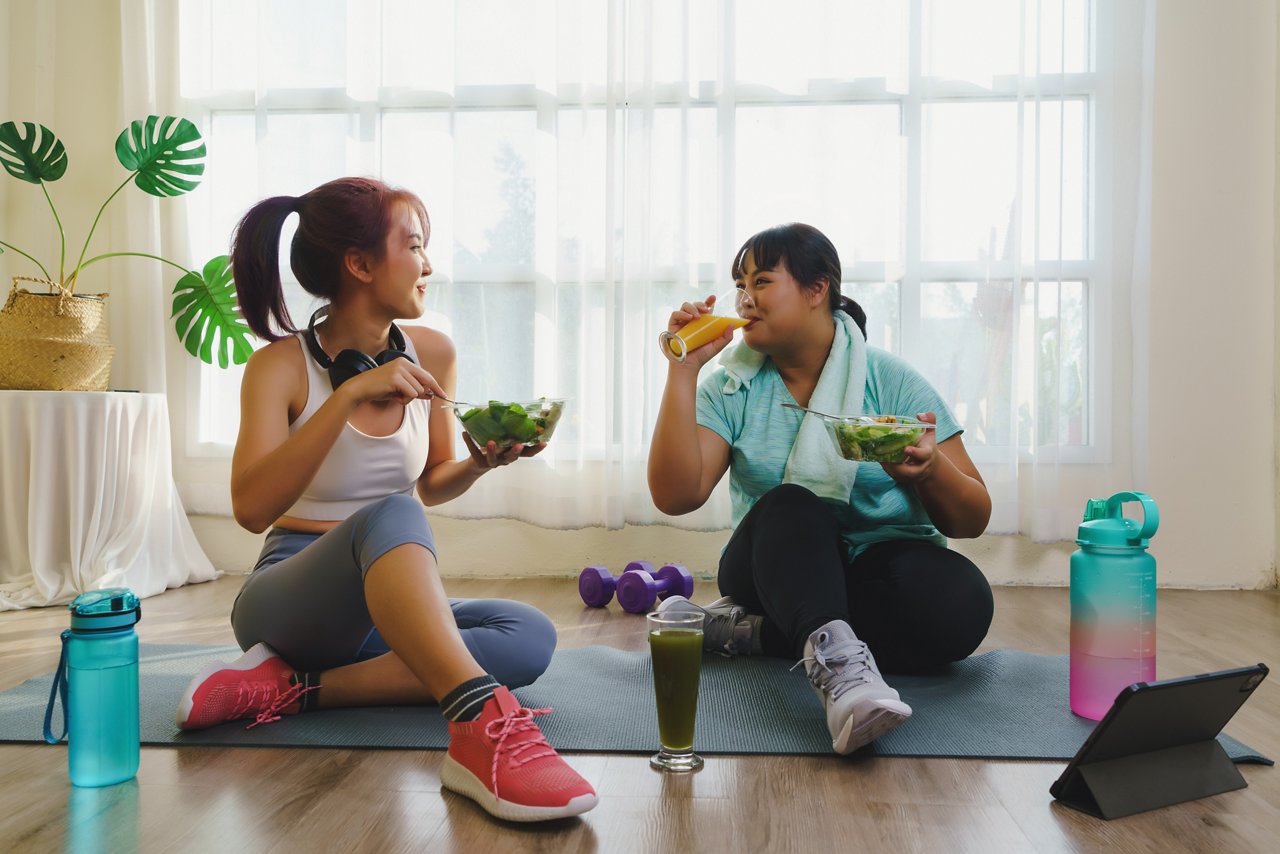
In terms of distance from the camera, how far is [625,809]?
4.05 feet

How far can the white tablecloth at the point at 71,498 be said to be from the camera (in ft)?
9.53

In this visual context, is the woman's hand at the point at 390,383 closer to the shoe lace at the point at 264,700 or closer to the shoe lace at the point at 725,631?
the shoe lace at the point at 264,700

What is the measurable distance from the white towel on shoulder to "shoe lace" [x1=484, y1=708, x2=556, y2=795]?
2.76 ft

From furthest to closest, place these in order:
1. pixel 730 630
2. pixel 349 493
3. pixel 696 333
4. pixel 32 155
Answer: pixel 32 155, pixel 730 630, pixel 696 333, pixel 349 493

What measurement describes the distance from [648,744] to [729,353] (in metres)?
0.87

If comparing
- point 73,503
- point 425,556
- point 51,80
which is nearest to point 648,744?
point 425,556

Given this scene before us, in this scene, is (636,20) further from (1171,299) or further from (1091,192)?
(1171,299)

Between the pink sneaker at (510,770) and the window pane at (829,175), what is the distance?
2286 mm

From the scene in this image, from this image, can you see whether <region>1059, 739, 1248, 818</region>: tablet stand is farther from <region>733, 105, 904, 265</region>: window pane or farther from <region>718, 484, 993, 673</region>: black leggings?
<region>733, 105, 904, 265</region>: window pane

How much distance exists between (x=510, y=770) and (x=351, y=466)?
634mm

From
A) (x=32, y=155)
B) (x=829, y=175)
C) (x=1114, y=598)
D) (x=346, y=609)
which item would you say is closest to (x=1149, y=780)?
(x=1114, y=598)

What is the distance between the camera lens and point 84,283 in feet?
11.4

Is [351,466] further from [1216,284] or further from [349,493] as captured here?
[1216,284]

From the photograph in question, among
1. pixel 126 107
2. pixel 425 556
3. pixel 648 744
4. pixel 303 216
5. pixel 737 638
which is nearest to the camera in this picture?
pixel 425 556
